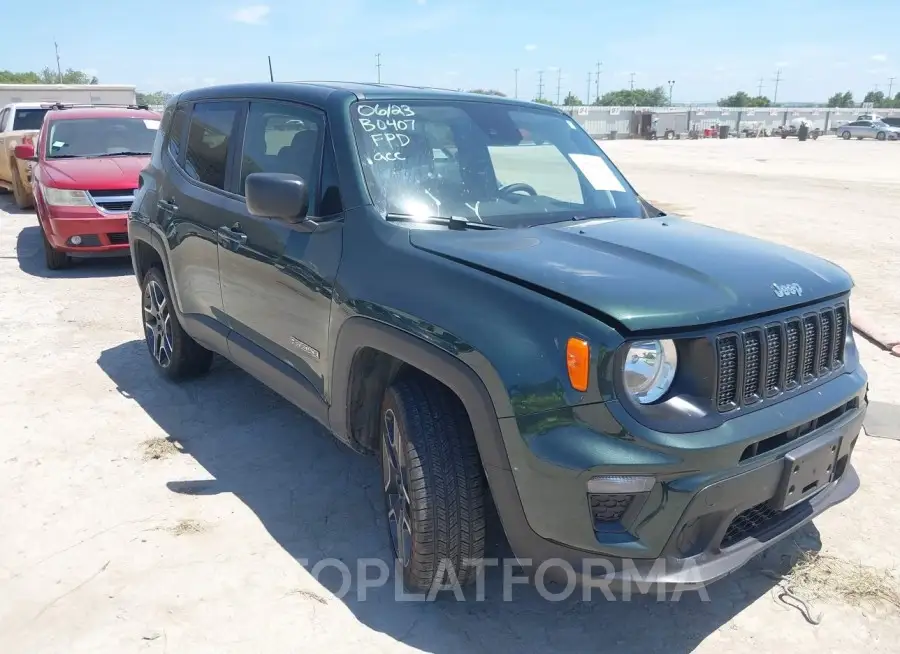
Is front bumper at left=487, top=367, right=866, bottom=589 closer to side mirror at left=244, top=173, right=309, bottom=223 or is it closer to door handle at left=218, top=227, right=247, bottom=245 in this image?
side mirror at left=244, top=173, right=309, bottom=223

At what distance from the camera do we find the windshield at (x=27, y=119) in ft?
45.8

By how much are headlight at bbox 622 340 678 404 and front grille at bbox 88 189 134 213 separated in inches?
288

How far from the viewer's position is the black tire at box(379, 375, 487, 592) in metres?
2.61

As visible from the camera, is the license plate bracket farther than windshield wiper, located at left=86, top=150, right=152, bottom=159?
No

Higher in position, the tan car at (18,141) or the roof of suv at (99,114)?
the roof of suv at (99,114)

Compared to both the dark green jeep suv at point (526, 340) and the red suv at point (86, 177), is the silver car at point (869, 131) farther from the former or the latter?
the dark green jeep suv at point (526, 340)

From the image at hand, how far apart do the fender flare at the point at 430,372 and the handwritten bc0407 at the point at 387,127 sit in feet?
2.57

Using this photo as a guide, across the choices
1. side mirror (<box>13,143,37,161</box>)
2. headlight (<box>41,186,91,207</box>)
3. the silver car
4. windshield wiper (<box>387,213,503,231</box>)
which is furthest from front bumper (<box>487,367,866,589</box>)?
the silver car

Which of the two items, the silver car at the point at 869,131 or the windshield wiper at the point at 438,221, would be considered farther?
the silver car at the point at 869,131

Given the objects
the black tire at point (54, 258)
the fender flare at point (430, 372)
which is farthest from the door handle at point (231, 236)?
the black tire at point (54, 258)

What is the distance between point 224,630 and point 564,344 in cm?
163

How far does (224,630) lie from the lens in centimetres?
Answer: 276

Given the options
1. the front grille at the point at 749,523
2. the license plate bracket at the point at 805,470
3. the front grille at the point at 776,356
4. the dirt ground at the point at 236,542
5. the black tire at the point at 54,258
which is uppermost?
the front grille at the point at 776,356

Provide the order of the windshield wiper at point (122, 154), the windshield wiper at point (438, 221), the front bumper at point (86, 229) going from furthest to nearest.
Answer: the windshield wiper at point (122, 154) < the front bumper at point (86, 229) < the windshield wiper at point (438, 221)
